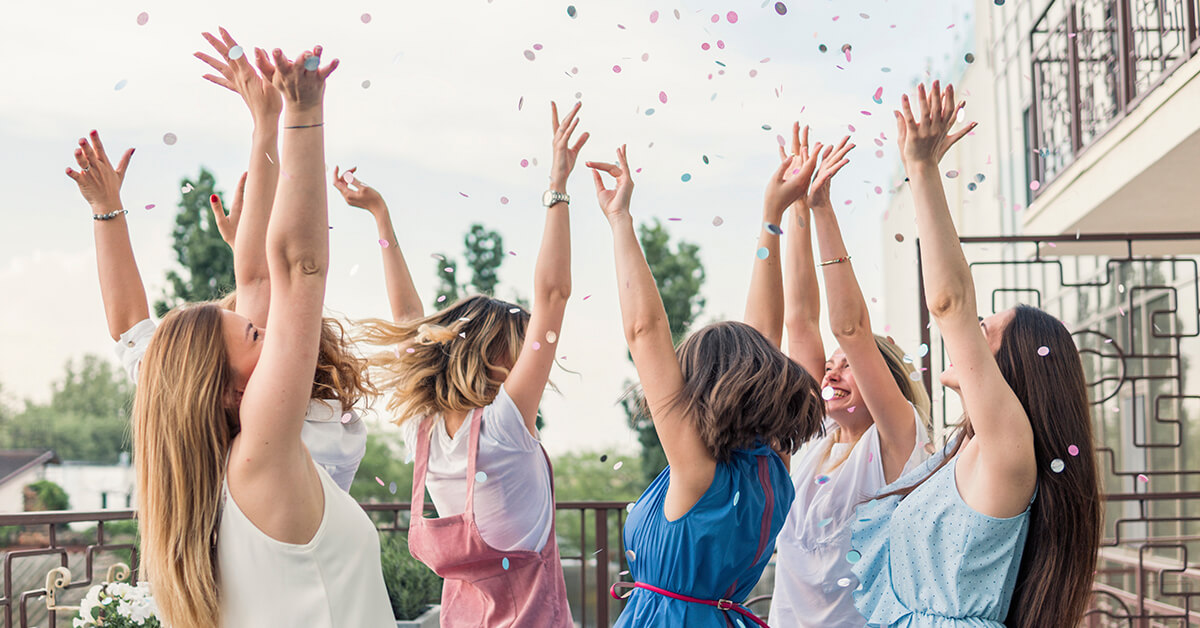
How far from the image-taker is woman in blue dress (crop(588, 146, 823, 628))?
6.06 ft

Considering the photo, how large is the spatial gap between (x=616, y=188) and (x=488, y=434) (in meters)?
0.66

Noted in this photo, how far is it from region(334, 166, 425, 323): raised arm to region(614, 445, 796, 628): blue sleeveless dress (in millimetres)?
1089

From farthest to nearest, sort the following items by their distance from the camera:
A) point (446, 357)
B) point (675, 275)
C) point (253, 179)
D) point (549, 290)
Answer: point (675, 275) → point (446, 357) → point (549, 290) → point (253, 179)

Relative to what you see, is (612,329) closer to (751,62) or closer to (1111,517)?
(1111,517)

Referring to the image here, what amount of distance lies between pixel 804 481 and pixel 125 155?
1906 mm

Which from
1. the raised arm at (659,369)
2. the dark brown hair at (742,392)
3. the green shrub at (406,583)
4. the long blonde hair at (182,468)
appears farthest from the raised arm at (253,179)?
the green shrub at (406,583)

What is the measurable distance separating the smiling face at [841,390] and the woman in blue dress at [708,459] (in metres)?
0.58

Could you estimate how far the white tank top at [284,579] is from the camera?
A: 146cm

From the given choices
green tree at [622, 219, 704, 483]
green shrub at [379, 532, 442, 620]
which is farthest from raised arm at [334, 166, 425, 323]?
green tree at [622, 219, 704, 483]

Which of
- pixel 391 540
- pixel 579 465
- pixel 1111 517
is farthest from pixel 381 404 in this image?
pixel 579 465

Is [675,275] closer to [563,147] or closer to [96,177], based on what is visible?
[563,147]

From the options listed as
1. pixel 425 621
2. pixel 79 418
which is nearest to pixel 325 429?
pixel 425 621

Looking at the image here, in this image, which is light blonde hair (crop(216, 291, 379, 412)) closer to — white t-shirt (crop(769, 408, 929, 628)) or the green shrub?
white t-shirt (crop(769, 408, 929, 628))

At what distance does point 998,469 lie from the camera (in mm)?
1645
